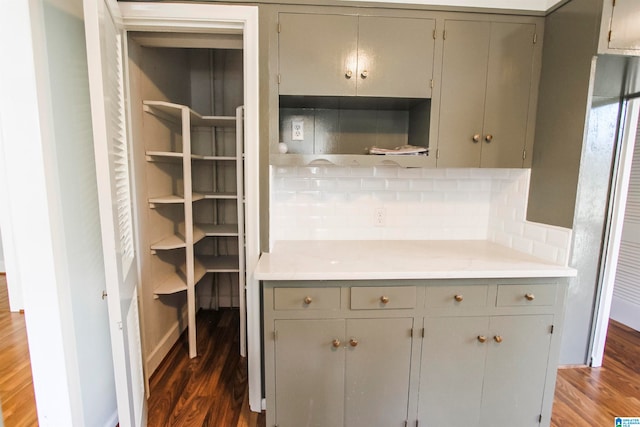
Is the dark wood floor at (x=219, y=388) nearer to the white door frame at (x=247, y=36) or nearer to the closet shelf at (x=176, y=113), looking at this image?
the white door frame at (x=247, y=36)

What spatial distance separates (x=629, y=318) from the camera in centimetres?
273

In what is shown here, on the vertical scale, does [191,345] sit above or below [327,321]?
below

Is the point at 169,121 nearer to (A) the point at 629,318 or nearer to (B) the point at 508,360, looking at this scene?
(B) the point at 508,360

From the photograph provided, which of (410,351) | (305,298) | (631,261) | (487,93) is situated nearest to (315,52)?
(487,93)

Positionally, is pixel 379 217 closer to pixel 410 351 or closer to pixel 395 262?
pixel 395 262

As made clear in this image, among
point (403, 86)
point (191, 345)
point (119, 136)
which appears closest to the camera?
point (119, 136)

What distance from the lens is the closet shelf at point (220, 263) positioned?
2576 millimetres

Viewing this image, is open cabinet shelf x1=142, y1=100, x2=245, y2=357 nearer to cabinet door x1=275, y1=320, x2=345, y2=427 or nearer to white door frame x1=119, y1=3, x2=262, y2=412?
white door frame x1=119, y1=3, x2=262, y2=412

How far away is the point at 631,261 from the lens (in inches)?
107

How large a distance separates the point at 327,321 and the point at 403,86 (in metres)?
1.26

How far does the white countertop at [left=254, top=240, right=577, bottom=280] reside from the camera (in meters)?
1.35

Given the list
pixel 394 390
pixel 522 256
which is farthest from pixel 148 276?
pixel 522 256

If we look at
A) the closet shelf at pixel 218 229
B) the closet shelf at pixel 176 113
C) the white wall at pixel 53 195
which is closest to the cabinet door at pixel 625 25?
the closet shelf at pixel 176 113

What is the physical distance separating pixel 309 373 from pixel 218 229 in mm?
1655
